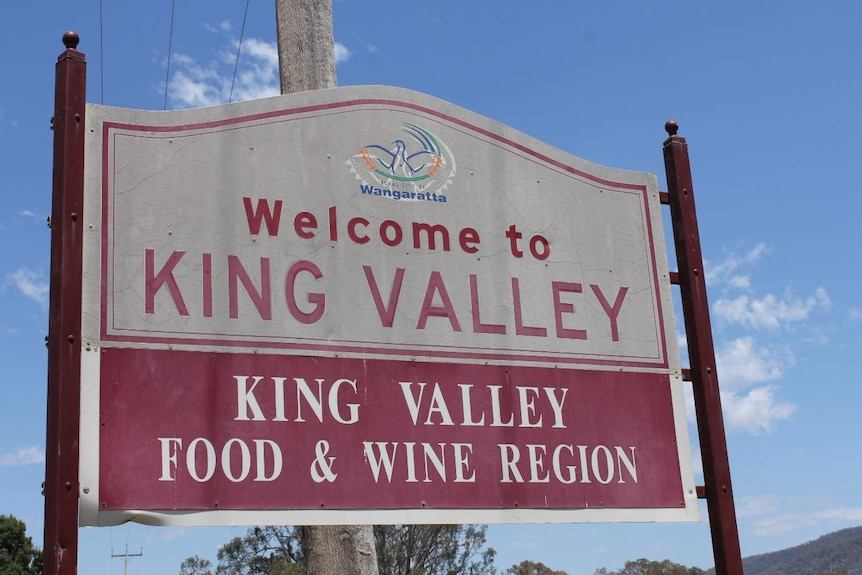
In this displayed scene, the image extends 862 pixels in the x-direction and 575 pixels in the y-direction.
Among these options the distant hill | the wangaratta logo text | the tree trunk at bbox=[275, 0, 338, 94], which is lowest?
the distant hill

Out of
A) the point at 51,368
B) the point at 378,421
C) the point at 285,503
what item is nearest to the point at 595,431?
the point at 378,421

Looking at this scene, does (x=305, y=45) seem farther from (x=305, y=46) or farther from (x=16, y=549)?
(x=16, y=549)

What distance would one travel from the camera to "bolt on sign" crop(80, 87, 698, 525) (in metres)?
4.25

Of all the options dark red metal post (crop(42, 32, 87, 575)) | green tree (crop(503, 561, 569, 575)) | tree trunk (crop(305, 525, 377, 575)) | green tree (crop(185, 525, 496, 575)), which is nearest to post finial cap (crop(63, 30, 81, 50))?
dark red metal post (crop(42, 32, 87, 575))

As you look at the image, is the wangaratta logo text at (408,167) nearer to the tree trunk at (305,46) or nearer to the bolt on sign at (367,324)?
the bolt on sign at (367,324)

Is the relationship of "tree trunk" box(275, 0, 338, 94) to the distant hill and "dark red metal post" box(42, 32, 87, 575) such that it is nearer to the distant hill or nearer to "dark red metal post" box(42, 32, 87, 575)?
"dark red metal post" box(42, 32, 87, 575)

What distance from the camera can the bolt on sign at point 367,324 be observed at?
425 cm

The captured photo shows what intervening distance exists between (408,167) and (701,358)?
5.72 feet

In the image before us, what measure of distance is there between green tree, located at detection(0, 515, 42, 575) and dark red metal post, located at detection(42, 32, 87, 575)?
112 ft

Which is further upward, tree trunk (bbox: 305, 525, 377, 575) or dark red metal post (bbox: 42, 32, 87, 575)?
dark red metal post (bbox: 42, 32, 87, 575)

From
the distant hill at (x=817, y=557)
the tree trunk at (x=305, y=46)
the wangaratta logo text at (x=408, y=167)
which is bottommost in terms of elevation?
the distant hill at (x=817, y=557)

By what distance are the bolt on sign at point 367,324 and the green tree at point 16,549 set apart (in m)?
33.9

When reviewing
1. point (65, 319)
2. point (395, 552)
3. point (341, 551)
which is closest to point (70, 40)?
point (65, 319)

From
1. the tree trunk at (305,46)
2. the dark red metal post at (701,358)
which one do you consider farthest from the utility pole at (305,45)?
the dark red metal post at (701,358)
